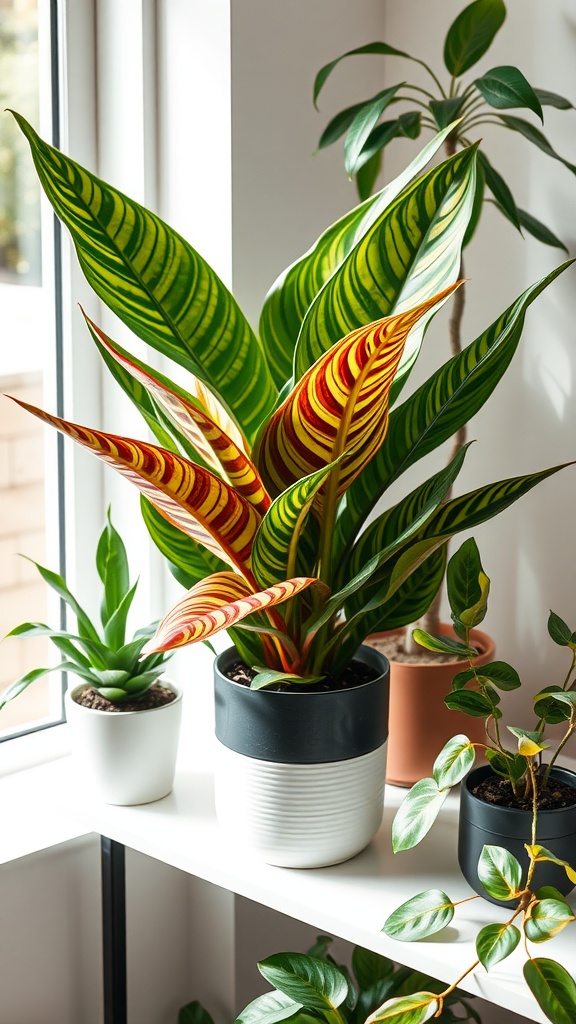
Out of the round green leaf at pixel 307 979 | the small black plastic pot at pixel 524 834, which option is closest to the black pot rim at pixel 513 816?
the small black plastic pot at pixel 524 834

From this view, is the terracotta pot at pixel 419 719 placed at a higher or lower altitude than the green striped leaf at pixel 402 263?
lower

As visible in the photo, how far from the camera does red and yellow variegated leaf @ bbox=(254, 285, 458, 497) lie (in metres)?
0.71

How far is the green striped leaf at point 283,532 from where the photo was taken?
74 cm

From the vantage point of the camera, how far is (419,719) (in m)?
1.06

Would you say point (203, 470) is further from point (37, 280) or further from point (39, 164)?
point (37, 280)

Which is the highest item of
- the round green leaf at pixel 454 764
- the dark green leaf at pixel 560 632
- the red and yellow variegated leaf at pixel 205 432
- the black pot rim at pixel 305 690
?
the red and yellow variegated leaf at pixel 205 432

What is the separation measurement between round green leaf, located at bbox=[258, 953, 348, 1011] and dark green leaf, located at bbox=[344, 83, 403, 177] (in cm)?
74

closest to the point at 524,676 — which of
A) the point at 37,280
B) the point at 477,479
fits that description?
the point at 477,479

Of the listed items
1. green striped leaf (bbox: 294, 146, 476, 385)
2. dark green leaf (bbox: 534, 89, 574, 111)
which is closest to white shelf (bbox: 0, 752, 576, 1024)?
green striped leaf (bbox: 294, 146, 476, 385)

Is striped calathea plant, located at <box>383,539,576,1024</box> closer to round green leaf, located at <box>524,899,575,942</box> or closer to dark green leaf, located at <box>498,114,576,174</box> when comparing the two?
round green leaf, located at <box>524,899,575,942</box>

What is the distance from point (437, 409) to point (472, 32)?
0.42 meters

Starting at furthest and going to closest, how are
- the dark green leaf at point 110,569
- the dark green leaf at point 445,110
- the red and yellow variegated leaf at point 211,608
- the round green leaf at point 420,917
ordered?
the dark green leaf at point 110,569
the dark green leaf at point 445,110
the round green leaf at point 420,917
the red and yellow variegated leaf at point 211,608

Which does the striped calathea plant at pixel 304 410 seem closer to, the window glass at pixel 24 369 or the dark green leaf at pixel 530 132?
the dark green leaf at pixel 530 132

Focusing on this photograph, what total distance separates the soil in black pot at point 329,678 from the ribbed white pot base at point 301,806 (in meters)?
0.06
